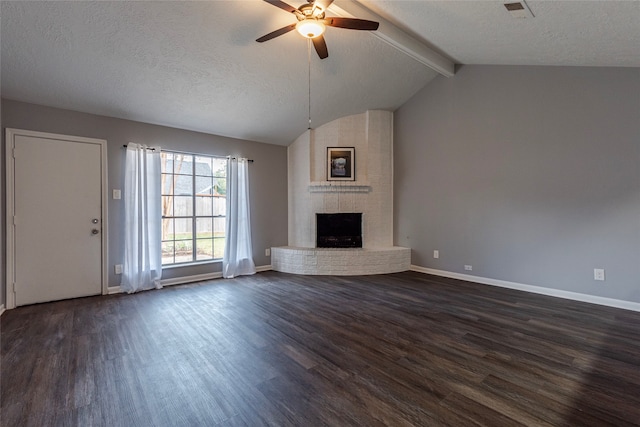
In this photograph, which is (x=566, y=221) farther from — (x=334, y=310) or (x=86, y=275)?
(x=86, y=275)

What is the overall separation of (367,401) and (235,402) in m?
0.78

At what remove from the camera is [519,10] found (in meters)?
2.61

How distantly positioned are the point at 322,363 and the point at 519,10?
11.5 feet

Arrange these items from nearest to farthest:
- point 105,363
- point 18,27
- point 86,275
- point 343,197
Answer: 1. point 105,363
2. point 18,27
3. point 86,275
4. point 343,197

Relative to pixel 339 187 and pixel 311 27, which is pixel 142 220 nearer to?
pixel 339 187

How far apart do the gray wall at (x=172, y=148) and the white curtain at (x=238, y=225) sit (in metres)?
0.21

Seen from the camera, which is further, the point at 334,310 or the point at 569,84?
the point at 569,84

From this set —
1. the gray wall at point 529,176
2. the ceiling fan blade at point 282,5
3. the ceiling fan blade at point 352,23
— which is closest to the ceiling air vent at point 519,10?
the ceiling fan blade at point 352,23

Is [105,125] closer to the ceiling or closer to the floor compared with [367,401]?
closer to the ceiling

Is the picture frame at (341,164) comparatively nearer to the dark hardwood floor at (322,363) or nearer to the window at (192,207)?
the window at (192,207)

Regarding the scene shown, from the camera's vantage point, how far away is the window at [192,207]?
4551 mm

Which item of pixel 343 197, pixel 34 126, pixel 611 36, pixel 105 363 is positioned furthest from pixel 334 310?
pixel 34 126

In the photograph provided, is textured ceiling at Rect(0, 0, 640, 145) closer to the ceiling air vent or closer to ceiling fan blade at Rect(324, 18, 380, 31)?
the ceiling air vent

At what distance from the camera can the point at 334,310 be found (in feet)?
10.6
